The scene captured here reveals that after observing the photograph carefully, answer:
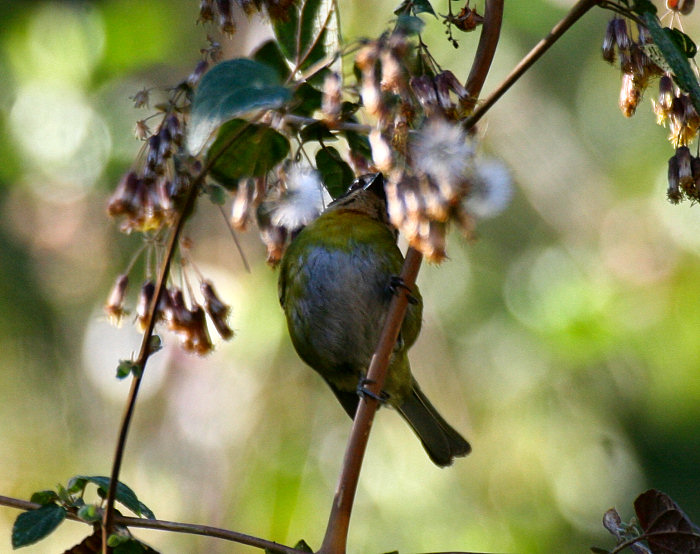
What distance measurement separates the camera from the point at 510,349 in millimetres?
4828

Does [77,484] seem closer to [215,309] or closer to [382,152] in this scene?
[215,309]

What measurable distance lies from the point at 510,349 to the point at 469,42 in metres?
1.78

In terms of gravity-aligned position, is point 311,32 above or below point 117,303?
above

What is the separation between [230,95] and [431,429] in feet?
7.31

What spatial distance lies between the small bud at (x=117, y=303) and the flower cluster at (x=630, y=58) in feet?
3.58

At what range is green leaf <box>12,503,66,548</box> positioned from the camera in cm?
140

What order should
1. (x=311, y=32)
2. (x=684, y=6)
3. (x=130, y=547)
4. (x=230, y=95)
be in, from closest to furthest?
(x=230, y=95), (x=130, y=547), (x=684, y=6), (x=311, y=32)

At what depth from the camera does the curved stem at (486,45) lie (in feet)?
4.85

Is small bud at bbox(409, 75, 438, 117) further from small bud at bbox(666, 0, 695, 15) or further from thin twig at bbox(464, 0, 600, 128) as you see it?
small bud at bbox(666, 0, 695, 15)

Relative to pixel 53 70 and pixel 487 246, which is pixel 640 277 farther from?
pixel 53 70

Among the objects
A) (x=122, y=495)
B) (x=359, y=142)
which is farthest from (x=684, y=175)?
(x=122, y=495)

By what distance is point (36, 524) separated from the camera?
1426 mm

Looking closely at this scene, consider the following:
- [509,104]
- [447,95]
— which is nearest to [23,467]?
[509,104]

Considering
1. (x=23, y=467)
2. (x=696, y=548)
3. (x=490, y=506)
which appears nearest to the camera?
(x=696, y=548)
